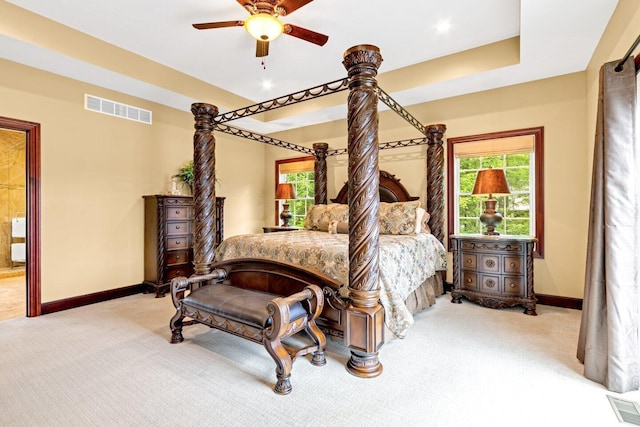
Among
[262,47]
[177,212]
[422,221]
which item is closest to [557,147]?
[422,221]

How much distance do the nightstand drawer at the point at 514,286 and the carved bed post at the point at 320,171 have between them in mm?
3118

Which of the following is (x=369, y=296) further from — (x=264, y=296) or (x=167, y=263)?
(x=167, y=263)

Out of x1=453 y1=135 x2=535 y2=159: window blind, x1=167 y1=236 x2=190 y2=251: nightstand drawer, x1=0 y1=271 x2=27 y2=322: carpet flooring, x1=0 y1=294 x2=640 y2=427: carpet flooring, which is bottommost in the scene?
x1=0 y1=271 x2=27 y2=322: carpet flooring

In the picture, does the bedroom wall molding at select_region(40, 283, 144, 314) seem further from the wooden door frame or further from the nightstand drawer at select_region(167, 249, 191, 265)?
the nightstand drawer at select_region(167, 249, 191, 265)

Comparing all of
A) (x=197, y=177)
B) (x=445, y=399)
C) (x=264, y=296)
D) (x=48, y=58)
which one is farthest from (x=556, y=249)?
(x=48, y=58)

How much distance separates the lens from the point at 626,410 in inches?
72.1

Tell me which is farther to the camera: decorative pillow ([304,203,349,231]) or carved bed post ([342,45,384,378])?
decorative pillow ([304,203,349,231])

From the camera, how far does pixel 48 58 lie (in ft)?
11.1

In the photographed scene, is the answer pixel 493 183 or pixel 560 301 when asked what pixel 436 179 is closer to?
pixel 493 183

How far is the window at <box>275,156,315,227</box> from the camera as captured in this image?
242 inches

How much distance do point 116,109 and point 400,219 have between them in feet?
13.9

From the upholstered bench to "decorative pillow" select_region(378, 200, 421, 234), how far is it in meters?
1.86

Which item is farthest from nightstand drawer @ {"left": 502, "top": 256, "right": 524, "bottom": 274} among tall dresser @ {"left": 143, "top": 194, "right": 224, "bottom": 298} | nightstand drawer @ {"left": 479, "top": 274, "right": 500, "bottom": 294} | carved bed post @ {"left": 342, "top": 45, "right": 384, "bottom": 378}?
tall dresser @ {"left": 143, "top": 194, "right": 224, "bottom": 298}

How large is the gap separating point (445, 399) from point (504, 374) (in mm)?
621
